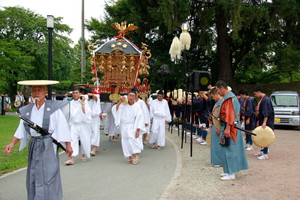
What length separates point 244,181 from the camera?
582 cm

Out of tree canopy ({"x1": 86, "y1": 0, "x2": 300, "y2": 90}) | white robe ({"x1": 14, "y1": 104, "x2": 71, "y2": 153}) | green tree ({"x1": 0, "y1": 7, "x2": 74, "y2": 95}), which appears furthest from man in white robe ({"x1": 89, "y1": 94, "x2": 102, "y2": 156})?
green tree ({"x1": 0, "y1": 7, "x2": 74, "y2": 95})

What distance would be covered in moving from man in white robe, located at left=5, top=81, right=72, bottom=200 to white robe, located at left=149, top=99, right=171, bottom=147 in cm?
595

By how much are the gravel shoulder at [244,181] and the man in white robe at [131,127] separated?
1305mm

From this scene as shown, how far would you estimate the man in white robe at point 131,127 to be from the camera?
7477 millimetres

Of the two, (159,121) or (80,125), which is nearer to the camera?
(80,125)

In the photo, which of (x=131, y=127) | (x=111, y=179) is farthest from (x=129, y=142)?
(x=111, y=179)

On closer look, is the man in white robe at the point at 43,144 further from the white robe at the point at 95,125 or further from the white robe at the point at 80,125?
the white robe at the point at 95,125

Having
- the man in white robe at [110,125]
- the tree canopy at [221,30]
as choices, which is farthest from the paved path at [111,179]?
the tree canopy at [221,30]

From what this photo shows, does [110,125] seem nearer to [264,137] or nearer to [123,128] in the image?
[123,128]

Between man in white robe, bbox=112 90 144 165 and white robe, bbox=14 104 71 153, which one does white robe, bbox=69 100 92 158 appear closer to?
man in white robe, bbox=112 90 144 165

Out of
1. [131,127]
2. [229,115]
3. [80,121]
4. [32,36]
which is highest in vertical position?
[32,36]

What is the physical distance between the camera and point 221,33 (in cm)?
2002

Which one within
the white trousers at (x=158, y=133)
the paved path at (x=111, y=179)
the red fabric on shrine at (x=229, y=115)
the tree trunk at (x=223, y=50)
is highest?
the tree trunk at (x=223, y=50)

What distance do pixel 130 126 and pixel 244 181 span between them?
3.14 m
